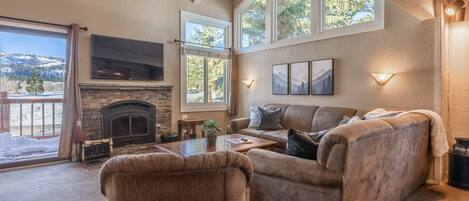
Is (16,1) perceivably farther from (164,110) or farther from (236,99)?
(236,99)

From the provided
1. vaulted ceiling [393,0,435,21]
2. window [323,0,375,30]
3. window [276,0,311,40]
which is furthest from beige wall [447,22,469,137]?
window [276,0,311,40]

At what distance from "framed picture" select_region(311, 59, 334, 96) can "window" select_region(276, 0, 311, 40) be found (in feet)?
2.35

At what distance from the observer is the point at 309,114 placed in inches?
192

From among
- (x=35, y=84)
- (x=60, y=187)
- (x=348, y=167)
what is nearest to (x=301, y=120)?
(x=348, y=167)

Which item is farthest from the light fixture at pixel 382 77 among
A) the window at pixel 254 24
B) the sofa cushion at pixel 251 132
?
the window at pixel 254 24

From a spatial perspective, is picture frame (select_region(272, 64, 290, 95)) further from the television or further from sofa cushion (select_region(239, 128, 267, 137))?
the television

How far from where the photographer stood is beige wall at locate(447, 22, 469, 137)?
3576mm

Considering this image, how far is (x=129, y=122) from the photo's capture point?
5.21 meters

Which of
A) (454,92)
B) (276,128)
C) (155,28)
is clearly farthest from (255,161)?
(155,28)

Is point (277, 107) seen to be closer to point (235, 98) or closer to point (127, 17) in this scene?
point (235, 98)

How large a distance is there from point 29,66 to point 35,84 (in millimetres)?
293

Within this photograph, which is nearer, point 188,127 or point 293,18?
point 293,18

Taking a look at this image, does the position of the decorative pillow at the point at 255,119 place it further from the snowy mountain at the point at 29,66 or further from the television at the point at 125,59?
the snowy mountain at the point at 29,66

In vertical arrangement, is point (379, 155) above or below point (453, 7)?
below
